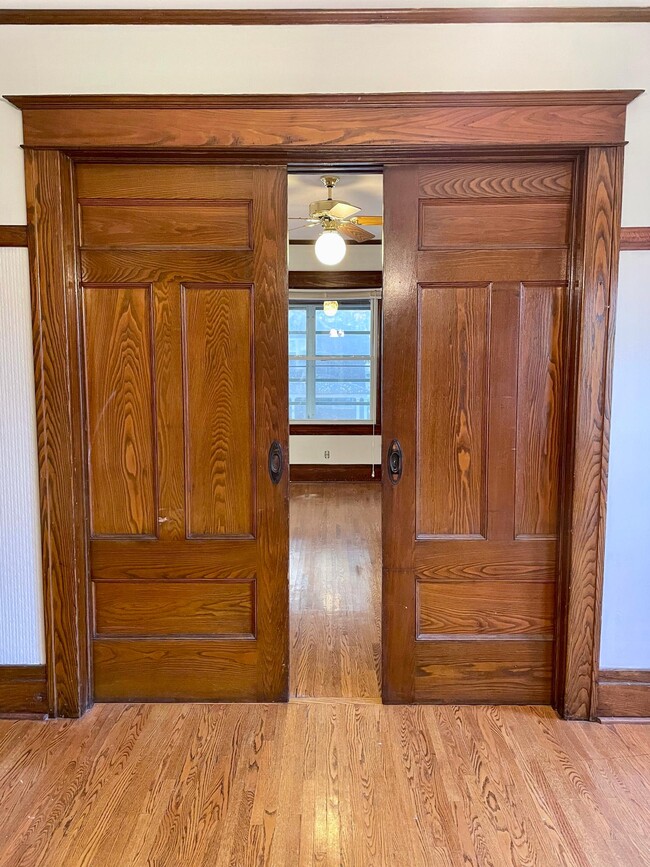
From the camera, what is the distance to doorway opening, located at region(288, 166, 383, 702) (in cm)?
314

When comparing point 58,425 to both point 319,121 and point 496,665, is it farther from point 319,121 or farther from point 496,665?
point 496,665

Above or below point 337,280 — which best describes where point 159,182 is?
below

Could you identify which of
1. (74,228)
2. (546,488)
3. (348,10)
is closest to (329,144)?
(348,10)

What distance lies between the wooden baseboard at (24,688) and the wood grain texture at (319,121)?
201 cm

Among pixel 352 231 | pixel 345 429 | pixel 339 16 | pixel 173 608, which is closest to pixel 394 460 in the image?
pixel 173 608

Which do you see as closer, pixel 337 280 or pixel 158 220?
pixel 158 220

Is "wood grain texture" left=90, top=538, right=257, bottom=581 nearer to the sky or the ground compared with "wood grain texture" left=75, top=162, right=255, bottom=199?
nearer to the ground

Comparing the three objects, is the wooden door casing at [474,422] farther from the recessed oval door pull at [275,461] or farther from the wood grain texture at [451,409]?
the recessed oval door pull at [275,461]

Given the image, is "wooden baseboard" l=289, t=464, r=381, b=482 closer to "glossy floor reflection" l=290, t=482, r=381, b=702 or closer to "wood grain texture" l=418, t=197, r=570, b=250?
"glossy floor reflection" l=290, t=482, r=381, b=702

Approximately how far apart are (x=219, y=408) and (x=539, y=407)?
1.27 metres

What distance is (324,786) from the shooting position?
1.95m

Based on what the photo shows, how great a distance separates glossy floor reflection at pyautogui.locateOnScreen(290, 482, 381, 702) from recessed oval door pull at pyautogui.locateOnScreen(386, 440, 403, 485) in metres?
0.96

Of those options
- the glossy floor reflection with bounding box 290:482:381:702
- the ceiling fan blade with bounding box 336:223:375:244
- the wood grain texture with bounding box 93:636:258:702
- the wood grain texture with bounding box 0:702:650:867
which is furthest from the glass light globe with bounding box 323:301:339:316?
the wood grain texture with bounding box 0:702:650:867

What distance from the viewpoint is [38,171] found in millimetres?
2186
